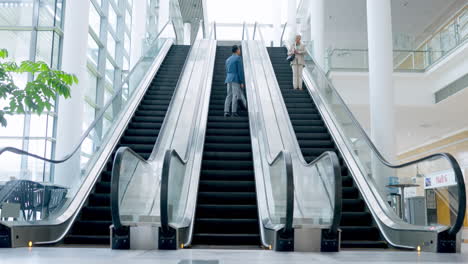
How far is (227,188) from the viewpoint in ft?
26.8

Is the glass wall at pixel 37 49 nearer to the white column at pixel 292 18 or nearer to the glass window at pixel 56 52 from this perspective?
the glass window at pixel 56 52

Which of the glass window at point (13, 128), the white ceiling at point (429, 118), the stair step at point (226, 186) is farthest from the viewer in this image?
the white ceiling at point (429, 118)

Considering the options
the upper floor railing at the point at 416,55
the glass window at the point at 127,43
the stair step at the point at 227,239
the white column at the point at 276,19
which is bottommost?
the stair step at the point at 227,239

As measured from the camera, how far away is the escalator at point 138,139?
668cm

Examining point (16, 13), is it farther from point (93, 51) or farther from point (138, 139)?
point (138, 139)

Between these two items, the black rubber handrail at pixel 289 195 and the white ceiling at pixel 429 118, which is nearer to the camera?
the black rubber handrail at pixel 289 195

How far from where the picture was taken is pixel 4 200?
5535mm

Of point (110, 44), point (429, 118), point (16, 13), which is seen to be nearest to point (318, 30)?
point (429, 118)

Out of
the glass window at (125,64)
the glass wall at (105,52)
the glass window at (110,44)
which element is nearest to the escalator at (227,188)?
the glass wall at (105,52)

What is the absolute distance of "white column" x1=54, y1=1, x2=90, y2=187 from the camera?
32.5 feet

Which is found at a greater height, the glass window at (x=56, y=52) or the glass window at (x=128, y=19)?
the glass window at (x=128, y=19)

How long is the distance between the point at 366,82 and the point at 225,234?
1056 cm

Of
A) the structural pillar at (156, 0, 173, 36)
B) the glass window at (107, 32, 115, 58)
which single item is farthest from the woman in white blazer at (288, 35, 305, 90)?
the structural pillar at (156, 0, 173, 36)

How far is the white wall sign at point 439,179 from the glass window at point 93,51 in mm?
10056
